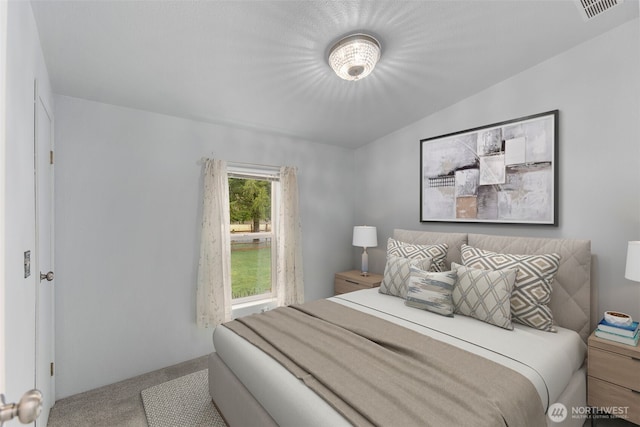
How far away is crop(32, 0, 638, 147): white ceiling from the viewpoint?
178 cm

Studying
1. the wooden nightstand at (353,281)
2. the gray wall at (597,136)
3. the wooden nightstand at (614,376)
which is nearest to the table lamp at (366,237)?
the wooden nightstand at (353,281)

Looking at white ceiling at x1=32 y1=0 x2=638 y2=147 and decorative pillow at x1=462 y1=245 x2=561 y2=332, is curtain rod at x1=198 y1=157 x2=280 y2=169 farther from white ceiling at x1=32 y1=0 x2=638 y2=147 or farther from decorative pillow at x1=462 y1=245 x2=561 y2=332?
decorative pillow at x1=462 y1=245 x2=561 y2=332

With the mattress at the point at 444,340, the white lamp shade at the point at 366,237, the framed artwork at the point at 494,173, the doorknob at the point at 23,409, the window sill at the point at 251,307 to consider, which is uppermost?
the framed artwork at the point at 494,173

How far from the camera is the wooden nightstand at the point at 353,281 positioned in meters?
3.45

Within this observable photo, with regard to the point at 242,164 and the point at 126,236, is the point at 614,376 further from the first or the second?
the point at 126,236

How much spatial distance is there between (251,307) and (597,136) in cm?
340

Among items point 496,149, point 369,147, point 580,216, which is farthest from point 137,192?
point 580,216

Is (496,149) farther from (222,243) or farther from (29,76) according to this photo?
(29,76)

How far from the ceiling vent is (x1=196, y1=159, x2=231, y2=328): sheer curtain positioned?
296 cm

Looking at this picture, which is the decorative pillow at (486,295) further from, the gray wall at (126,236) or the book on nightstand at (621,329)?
the gray wall at (126,236)

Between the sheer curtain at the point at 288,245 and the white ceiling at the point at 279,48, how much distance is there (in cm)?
84

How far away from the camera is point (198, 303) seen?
2.91 metres

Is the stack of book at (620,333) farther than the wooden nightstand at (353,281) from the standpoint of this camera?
No

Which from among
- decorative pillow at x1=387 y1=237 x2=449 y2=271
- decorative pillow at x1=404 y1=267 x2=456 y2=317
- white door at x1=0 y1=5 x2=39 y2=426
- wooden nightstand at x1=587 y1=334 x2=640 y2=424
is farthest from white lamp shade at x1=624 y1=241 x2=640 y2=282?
white door at x1=0 y1=5 x2=39 y2=426
